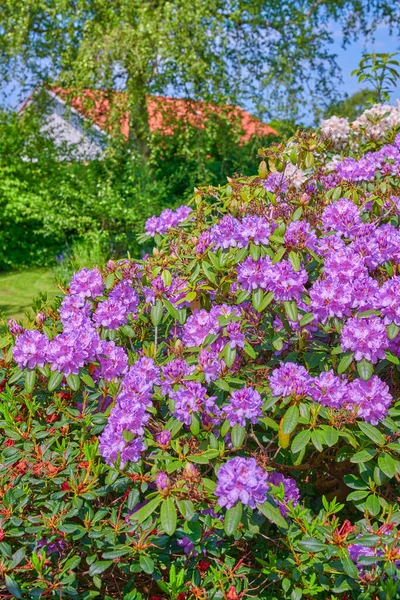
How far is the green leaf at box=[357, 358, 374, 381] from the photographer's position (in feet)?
6.03

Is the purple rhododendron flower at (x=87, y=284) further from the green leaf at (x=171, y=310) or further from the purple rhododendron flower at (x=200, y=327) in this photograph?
the purple rhododendron flower at (x=200, y=327)

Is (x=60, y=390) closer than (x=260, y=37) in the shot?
Yes

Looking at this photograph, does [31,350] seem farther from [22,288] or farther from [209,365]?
[22,288]

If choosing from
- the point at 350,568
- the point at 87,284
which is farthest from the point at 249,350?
the point at 87,284

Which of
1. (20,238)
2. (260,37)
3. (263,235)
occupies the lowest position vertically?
(20,238)

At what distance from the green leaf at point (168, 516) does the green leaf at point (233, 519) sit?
0.13m

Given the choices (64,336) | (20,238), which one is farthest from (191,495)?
(20,238)

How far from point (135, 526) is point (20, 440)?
605mm

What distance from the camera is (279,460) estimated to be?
2.09m

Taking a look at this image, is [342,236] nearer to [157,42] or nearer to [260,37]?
[157,42]

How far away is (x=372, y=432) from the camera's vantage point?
1.77 m

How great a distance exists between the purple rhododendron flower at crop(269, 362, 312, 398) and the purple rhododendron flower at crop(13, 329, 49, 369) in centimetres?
75

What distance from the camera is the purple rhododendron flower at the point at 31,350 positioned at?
2102 millimetres

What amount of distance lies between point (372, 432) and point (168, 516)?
597 mm
